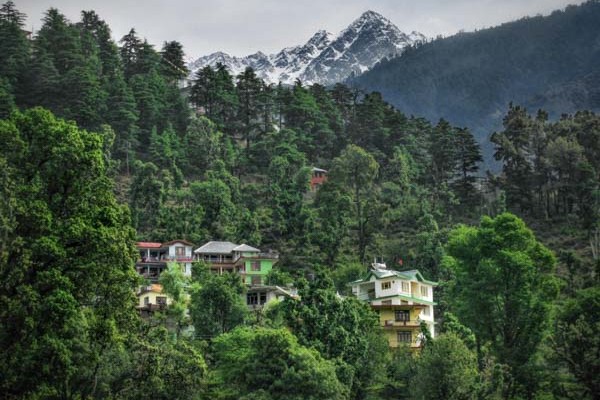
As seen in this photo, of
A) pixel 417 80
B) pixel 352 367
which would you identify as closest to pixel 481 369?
pixel 352 367

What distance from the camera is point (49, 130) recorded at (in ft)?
97.9

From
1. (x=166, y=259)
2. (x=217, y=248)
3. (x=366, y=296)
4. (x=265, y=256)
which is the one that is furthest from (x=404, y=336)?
(x=166, y=259)

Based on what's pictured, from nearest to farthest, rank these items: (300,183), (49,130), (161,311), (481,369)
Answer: (49,130)
(481,369)
(161,311)
(300,183)

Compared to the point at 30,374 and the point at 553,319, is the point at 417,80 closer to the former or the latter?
the point at 553,319

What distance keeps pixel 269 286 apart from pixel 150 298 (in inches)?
371

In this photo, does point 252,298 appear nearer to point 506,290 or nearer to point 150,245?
point 150,245

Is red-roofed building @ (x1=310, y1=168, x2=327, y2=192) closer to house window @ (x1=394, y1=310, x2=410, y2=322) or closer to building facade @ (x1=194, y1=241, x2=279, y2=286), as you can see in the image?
building facade @ (x1=194, y1=241, x2=279, y2=286)

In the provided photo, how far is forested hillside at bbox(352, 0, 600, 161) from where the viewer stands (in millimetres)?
166750

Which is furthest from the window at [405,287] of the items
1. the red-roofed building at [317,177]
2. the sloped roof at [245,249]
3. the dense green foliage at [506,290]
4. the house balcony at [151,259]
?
the red-roofed building at [317,177]

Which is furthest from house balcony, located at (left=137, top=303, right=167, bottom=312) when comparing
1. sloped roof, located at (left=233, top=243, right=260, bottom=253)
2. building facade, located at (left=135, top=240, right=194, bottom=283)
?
sloped roof, located at (left=233, top=243, right=260, bottom=253)

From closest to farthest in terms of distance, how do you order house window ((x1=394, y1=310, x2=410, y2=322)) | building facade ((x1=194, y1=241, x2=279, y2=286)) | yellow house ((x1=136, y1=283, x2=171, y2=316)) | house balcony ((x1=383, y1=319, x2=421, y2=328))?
house balcony ((x1=383, y1=319, x2=421, y2=328))
house window ((x1=394, y1=310, x2=410, y2=322))
yellow house ((x1=136, y1=283, x2=171, y2=316))
building facade ((x1=194, y1=241, x2=279, y2=286))

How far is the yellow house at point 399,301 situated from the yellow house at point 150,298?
596 inches

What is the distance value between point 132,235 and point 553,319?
2989 centimetres

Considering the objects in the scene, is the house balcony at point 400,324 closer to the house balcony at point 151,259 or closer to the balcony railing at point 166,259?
the balcony railing at point 166,259
